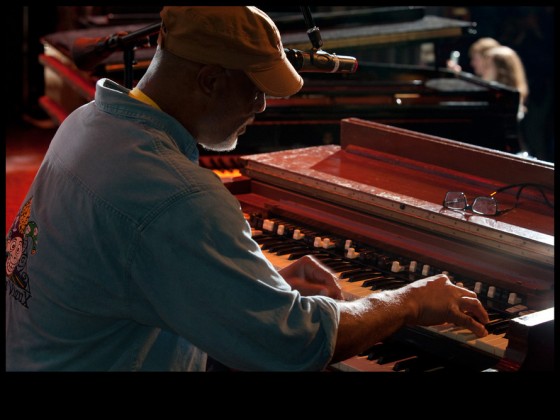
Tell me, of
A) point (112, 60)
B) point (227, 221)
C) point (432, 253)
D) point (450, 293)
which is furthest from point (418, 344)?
point (112, 60)

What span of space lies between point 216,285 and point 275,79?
24.1 inches

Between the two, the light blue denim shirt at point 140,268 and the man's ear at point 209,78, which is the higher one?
the man's ear at point 209,78

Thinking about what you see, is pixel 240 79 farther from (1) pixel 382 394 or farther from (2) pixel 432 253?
(2) pixel 432 253

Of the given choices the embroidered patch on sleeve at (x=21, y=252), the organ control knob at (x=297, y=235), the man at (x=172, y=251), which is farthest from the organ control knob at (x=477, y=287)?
the embroidered patch on sleeve at (x=21, y=252)

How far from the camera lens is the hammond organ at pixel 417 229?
2.64 metres

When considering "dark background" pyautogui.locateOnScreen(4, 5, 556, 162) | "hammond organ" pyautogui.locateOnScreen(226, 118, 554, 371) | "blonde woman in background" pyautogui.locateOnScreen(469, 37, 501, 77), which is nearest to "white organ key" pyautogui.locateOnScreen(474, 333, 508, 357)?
"hammond organ" pyautogui.locateOnScreen(226, 118, 554, 371)

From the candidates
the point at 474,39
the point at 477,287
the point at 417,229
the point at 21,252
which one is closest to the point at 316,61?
the point at 417,229

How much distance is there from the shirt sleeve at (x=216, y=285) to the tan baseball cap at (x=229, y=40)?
1.14ft

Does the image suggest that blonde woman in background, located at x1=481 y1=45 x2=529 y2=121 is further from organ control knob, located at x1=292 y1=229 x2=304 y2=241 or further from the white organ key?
the white organ key

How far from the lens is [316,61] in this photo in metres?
3.16

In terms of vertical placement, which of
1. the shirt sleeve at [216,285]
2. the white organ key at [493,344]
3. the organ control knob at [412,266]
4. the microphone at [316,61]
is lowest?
the organ control knob at [412,266]

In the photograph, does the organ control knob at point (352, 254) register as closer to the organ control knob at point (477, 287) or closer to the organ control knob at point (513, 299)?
the organ control knob at point (477, 287)

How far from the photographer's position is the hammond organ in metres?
2.64

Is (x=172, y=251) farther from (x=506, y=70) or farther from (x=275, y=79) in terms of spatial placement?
(x=506, y=70)
